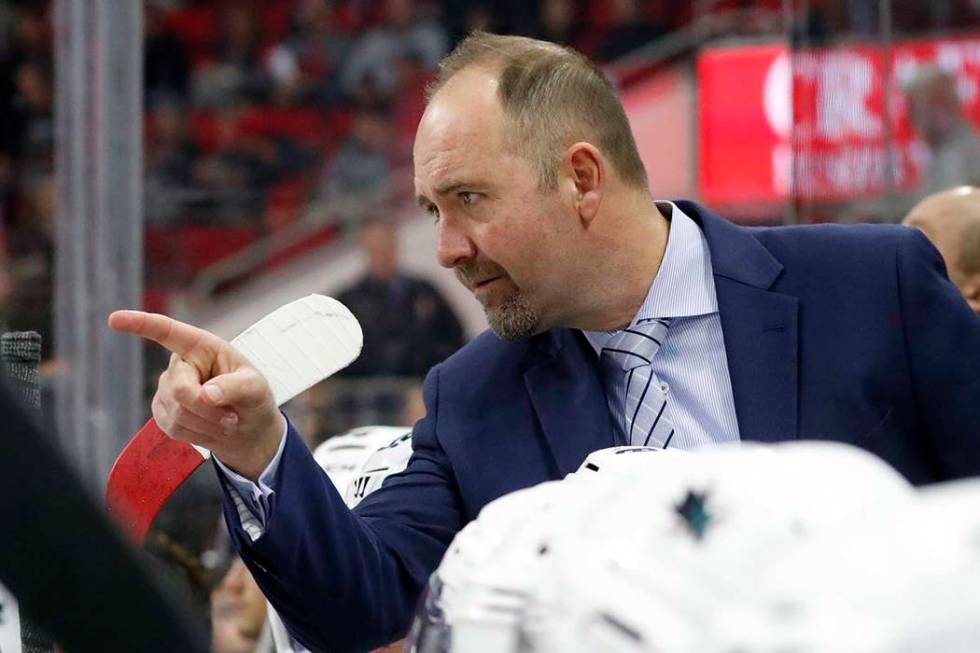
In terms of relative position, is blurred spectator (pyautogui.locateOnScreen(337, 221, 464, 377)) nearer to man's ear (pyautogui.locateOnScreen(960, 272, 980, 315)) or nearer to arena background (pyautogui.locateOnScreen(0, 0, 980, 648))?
arena background (pyautogui.locateOnScreen(0, 0, 980, 648))

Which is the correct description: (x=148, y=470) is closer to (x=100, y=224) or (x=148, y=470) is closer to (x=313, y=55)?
(x=100, y=224)

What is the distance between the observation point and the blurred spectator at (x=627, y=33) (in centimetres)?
798

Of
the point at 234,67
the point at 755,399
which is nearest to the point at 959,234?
the point at 755,399

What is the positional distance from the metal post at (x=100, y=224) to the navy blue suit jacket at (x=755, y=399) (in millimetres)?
1028

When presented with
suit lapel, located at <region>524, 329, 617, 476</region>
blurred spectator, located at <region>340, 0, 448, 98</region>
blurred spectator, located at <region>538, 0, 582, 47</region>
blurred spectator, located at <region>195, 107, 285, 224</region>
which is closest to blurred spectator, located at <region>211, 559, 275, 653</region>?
suit lapel, located at <region>524, 329, 617, 476</region>

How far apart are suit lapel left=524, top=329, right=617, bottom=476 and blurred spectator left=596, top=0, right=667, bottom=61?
6094mm

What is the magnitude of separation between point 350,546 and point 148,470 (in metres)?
0.27

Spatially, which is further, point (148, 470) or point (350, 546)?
point (148, 470)

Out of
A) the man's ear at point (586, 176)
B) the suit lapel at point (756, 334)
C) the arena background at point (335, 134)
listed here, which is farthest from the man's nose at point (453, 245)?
the arena background at point (335, 134)

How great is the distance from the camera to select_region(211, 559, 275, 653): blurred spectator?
118 inches

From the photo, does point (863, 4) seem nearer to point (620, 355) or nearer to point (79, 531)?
point (620, 355)

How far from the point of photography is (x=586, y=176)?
199 centimetres

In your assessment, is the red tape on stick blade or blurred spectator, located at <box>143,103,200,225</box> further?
blurred spectator, located at <box>143,103,200,225</box>

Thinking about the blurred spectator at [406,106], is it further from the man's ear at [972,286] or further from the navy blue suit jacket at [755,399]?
the navy blue suit jacket at [755,399]
